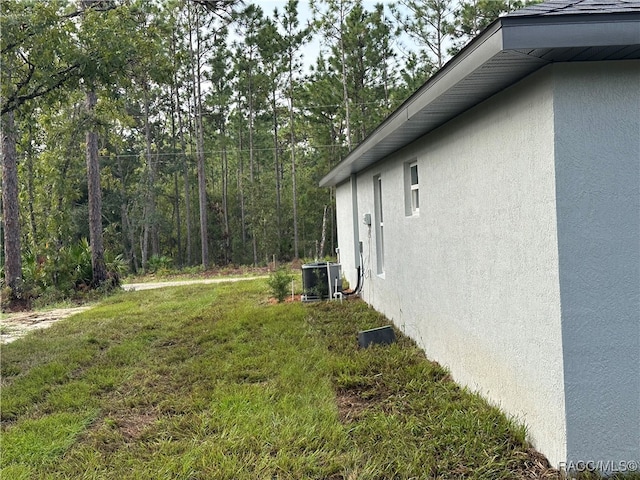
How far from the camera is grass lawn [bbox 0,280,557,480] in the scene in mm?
2945

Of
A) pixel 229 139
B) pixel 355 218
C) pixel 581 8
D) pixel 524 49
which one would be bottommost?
pixel 355 218

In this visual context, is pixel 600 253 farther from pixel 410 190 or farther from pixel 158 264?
pixel 158 264

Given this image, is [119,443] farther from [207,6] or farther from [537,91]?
[207,6]

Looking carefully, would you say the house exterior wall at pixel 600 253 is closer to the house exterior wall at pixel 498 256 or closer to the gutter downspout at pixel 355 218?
the house exterior wall at pixel 498 256

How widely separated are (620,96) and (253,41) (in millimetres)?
20813

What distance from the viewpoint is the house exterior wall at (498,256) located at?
2.76m

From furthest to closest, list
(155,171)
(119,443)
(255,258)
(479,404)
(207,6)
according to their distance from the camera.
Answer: (155,171), (255,258), (207,6), (479,404), (119,443)

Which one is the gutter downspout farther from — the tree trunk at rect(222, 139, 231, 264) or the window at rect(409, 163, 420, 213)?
the tree trunk at rect(222, 139, 231, 264)

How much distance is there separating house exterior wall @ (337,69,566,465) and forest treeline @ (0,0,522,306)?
245 inches

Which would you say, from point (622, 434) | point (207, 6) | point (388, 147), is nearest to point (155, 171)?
point (207, 6)

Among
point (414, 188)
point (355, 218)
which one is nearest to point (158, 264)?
point (355, 218)

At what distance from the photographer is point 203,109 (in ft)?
A: 80.0

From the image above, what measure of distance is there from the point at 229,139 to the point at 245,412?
21.6 metres

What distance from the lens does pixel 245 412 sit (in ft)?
12.2
